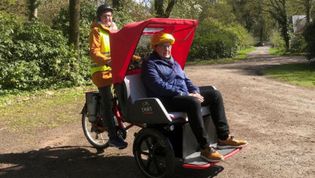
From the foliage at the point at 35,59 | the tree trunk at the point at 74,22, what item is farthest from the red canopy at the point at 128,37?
the tree trunk at the point at 74,22

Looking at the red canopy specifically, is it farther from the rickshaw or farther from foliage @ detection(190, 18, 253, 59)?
foliage @ detection(190, 18, 253, 59)

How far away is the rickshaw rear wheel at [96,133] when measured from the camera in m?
6.92

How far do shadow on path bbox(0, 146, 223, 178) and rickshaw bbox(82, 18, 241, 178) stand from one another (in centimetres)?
33

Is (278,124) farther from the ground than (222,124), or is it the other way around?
(222,124)

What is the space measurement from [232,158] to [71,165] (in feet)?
7.10

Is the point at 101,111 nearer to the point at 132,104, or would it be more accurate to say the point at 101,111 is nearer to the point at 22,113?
the point at 132,104

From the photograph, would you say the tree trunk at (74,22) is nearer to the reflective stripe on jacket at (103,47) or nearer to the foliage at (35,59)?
the foliage at (35,59)

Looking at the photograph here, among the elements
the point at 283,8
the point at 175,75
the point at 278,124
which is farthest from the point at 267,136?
the point at 283,8

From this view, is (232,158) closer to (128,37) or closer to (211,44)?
(128,37)

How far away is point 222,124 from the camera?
18.6ft

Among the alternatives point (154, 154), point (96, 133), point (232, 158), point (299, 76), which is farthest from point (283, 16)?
point (154, 154)

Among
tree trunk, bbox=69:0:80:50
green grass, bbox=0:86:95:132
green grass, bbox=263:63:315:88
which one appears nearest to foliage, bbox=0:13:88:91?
tree trunk, bbox=69:0:80:50

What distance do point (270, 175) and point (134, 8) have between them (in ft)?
69.0

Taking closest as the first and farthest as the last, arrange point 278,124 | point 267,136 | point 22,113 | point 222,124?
point 222,124
point 267,136
point 278,124
point 22,113
